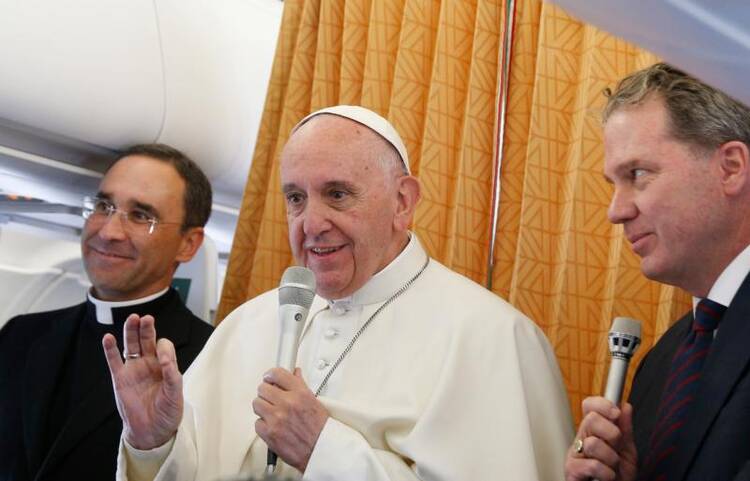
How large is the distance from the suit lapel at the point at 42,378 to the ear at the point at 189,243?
0.44m

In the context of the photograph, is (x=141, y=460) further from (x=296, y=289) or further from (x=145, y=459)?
(x=296, y=289)

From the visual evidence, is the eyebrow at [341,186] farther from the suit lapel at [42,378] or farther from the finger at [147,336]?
the suit lapel at [42,378]

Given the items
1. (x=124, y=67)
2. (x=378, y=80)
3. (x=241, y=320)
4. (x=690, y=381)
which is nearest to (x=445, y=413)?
(x=690, y=381)

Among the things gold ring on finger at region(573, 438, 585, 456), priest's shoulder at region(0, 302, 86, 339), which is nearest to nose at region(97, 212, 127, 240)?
priest's shoulder at region(0, 302, 86, 339)

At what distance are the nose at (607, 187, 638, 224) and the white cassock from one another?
45 cm

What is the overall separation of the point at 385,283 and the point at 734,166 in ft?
3.31

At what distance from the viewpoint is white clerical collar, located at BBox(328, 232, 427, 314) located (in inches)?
112

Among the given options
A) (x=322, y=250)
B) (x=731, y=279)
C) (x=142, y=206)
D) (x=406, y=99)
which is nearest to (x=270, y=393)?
(x=322, y=250)

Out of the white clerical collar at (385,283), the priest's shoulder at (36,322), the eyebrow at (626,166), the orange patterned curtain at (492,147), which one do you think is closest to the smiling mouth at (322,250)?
the white clerical collar at (385,283)

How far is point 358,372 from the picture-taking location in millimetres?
2693

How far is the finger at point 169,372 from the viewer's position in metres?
2.41

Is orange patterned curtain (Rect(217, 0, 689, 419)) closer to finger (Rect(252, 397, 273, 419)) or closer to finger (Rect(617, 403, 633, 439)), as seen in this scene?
finger (Rect(617, 403, 633, 439))

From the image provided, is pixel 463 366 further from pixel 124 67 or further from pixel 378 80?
pixel 124 67

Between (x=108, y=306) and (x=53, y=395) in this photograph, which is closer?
(x=53, y=395)
